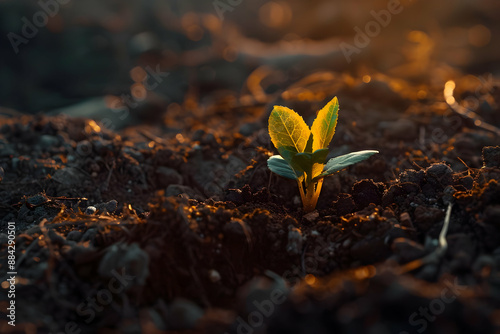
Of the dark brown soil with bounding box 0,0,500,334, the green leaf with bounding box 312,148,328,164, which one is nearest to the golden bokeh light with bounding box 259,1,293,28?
the dark brown soil with bounding box 0,0,500,334

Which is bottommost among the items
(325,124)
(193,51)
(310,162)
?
(193,51)

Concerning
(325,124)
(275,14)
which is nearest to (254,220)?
(325,124)

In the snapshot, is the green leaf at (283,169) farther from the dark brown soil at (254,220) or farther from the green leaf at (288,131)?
the dark brown soil at (254,220)

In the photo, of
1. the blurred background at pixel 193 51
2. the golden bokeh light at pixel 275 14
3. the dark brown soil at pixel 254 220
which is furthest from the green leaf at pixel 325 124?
the golden bokeh light at pixel 275 14

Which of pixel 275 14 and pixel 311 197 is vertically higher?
pixel 311 197

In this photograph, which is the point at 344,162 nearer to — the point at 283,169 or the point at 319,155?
the point at 319,155

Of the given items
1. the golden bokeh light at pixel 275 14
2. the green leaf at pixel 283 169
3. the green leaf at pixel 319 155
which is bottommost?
the golden bokeh light at pixel 275 14
